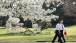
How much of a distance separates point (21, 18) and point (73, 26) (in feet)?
12.5

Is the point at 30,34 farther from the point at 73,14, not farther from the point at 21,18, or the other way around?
the point at 73,14

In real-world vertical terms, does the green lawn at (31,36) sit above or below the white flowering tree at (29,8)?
below

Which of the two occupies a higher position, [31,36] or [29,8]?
[29,8]

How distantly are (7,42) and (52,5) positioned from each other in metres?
4.19

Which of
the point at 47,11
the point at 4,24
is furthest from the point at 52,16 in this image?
the point at 4,24

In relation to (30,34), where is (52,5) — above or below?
above

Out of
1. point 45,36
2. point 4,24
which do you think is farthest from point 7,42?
point 45,36

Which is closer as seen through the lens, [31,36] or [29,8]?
[31,36]

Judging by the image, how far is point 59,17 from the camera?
65.9 ft

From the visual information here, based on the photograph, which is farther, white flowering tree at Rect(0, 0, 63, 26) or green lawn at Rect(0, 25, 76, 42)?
white flowering tree at Rect(0, 0, 63, 26)

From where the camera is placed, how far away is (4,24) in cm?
2031

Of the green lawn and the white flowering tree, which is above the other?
the white flowering tree

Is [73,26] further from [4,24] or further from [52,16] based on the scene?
[4,24]

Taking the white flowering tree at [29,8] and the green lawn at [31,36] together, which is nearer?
the green lawn at [31,36]
